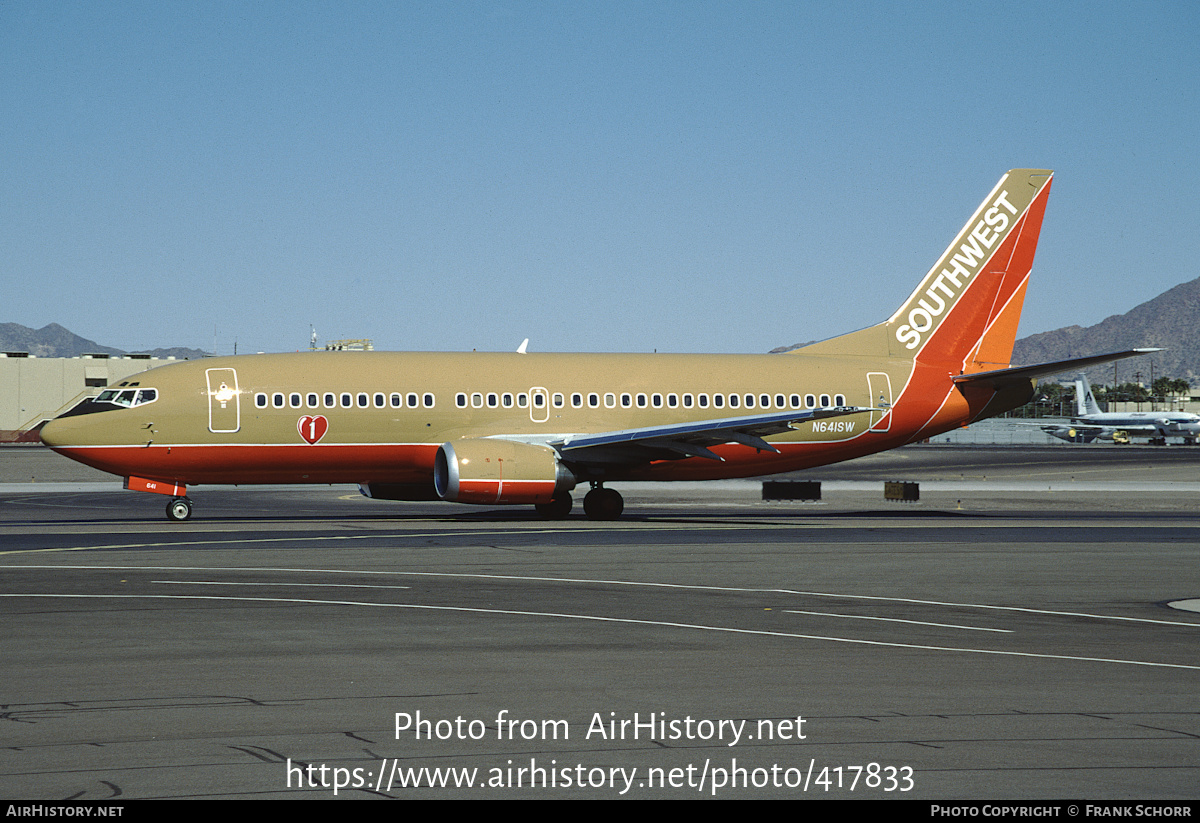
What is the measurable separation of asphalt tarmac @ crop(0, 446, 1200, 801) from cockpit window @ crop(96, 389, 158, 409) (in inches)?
255

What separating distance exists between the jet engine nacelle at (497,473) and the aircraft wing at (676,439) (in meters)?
1.36

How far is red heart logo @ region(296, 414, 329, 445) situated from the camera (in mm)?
35344

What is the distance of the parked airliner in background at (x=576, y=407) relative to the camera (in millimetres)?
34688

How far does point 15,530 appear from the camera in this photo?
30.9m

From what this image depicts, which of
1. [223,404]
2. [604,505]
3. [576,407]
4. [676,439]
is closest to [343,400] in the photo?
[223,404]

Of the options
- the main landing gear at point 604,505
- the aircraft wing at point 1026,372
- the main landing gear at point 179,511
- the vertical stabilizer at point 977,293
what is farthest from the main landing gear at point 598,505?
the aircraft wing at point 1026,372

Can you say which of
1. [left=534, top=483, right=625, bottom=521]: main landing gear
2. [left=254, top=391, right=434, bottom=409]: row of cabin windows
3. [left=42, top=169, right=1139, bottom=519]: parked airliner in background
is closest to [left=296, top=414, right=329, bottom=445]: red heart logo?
[left=42, top=169, right=1139, bottom=519]: parked airliner in background

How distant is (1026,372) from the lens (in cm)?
3888

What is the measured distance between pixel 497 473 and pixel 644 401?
6.82 meters

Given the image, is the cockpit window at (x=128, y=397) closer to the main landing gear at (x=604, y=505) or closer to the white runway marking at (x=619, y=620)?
the main landing gear at (x=604, y=505)
